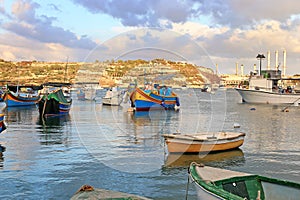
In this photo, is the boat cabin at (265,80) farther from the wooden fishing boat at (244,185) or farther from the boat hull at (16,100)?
the wooden fishing boat at (244,185)

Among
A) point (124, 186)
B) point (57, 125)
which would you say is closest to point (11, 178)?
point (124, 186)

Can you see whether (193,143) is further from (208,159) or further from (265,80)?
(265,80)

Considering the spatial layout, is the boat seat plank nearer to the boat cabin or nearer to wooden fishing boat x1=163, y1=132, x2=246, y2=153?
wooden fishing boat x1=163, y1=132, x2=246, y2=153

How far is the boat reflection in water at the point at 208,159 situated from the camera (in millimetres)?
13500

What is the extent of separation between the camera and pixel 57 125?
86.0ft

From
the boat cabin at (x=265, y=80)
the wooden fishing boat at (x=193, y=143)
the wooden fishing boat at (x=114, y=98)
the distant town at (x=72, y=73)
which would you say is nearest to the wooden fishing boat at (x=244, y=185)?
the wooden fishing boat at (x=193, y=143)

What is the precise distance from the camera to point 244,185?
23.5ft

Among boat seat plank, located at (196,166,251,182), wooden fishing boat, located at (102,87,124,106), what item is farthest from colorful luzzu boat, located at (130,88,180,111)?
boat seat plank, located at (196,166,251,182)

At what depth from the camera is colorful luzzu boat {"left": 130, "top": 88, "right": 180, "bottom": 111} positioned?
39469 millimetres

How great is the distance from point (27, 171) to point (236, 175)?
7.53 metres

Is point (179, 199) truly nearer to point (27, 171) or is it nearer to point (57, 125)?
point (27, 171)

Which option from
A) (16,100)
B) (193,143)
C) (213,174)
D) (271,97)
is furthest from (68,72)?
(213,174)

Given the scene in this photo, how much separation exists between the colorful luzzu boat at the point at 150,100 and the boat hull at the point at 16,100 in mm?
15181

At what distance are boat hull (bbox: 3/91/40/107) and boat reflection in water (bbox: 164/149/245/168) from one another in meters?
35.0
